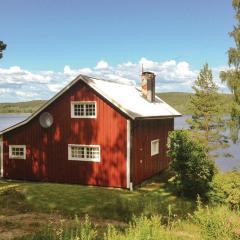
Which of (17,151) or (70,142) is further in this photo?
(17,151)

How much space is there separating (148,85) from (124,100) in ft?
17.6

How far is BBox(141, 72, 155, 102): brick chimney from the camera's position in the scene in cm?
3055

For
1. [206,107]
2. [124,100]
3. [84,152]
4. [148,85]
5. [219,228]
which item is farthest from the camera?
[206,107]

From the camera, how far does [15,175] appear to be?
91.4 feet

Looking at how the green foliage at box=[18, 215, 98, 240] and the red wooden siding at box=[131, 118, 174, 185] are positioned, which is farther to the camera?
the red wooden siding at box=[131, 118, 174, 185]

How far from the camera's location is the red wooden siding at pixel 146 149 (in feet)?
81.3

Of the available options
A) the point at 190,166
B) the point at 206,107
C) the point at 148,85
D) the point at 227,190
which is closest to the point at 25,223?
the point at 227,190

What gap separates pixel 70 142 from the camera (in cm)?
2595

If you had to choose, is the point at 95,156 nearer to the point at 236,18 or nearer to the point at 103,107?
the point at 103,107

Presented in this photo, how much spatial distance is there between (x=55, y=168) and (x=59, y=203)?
716 cm

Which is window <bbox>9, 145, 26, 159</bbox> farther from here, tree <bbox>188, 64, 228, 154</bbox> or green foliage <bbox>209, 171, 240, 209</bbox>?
tree <bbox>188, 64, 228, 154</bbox>

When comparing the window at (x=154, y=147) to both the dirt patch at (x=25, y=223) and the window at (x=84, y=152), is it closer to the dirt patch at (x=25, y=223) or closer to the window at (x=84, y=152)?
the window at (x=84, y=152)

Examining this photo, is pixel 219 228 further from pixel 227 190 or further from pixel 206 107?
pixel 206 107

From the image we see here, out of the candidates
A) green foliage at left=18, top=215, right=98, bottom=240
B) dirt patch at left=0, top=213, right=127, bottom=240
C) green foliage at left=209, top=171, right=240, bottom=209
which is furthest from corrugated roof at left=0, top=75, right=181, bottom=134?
green foliage at left=18, top=215, right=98, bottom=240
